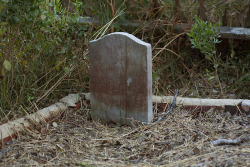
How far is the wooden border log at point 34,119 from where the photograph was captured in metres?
2.47

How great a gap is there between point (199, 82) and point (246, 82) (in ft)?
1.72

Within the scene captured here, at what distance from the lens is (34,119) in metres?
2.72

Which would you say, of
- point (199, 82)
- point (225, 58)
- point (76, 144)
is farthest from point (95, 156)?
point (225, 58)

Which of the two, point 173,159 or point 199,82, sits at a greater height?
point 199,82

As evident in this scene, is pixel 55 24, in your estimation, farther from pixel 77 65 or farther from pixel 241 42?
pixel 241 42

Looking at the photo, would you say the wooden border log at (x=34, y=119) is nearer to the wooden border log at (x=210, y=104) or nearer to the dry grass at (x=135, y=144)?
the dry grass at (x=135, y=144)

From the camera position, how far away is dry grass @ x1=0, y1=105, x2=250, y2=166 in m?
2.14

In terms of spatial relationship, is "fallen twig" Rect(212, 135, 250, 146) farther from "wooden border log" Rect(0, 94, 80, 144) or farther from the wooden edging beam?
"wooden border log" Rect(0, 94, 80, 144)

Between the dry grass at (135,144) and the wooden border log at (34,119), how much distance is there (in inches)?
2.5

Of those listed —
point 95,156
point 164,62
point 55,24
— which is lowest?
point 95,156

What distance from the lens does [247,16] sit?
405 cm

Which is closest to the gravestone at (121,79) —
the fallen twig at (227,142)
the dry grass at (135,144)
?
the dry grass at (135,144)

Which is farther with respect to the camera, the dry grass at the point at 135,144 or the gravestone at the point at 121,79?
the gravestone at the point at 121,79

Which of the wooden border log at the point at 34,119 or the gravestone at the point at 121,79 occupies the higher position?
the gravestone at the point at 121,79
